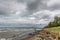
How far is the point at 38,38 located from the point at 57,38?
2849 mm

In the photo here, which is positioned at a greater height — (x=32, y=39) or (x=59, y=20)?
(x=59, y=20)

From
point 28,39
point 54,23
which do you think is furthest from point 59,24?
point 28,39

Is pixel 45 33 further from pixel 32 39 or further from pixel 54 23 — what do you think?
pixel 54 23

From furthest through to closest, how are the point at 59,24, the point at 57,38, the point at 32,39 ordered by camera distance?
1. the point at 59,24
2. the point at 57,38
3. the point at 32,39

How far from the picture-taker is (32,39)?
20.3 metres

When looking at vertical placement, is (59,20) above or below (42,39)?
above

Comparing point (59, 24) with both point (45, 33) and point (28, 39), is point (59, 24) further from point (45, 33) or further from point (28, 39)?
point (28, 39)

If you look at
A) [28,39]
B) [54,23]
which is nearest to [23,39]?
[28,39]

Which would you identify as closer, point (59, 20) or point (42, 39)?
point (42, 39)

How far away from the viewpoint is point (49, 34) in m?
22.1

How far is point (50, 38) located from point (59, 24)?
18.7 meters

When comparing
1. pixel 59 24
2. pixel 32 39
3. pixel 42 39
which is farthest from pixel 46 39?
pixel 59 24

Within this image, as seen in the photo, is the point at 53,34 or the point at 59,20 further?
the point at 59,20

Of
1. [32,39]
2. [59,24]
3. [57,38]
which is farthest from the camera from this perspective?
[59,24]
